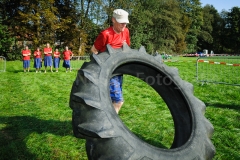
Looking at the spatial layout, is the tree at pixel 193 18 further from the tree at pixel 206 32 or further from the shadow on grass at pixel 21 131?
the shadow on grass at pixel 21 131

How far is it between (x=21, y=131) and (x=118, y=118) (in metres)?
2.68

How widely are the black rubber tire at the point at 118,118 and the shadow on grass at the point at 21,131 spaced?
56.0 inches

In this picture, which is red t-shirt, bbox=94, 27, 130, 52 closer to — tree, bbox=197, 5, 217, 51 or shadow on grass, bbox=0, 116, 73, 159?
shadow on grass, bbox=0, 116, 73, 159

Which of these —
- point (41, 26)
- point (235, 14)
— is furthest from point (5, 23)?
point (235, 14)

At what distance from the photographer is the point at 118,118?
229 cm

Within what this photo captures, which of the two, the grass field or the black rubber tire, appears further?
the grass field

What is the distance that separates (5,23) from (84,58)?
782 inches

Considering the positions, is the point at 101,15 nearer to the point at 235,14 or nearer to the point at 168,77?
the point at 168,77

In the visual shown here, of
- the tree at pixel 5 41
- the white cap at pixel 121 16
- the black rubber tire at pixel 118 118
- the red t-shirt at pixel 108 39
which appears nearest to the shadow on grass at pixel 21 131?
the black rubber tire at pixel 118 118

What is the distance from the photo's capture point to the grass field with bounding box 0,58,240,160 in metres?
3.44

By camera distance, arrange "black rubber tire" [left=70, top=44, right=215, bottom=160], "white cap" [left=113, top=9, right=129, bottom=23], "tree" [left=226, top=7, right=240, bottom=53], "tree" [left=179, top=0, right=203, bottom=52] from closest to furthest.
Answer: "black rubber tire" [left=70, top=44, right=215, bottom=160] → "white cap" [left=113, top=9, right=129, bottom=23] → "tree" [left=179, top=0, right=203, bottom=52] → "tree" [left=226, top=7, right=240, bottom=53]

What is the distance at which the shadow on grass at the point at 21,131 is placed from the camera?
10.9ft

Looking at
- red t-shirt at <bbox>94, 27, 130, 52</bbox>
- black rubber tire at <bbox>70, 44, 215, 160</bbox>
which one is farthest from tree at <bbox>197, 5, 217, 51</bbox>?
black rubber tire at <bbox>70, 44, 215, 160</bbox>

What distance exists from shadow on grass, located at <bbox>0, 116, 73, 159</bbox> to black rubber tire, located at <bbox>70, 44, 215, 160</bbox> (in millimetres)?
1424
